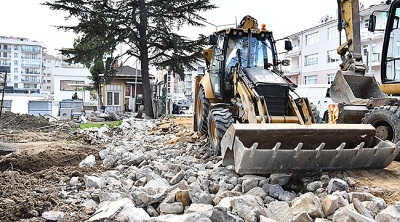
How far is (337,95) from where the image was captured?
7629mm

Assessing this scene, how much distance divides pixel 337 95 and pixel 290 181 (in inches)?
148

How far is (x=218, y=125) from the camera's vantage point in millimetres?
6070

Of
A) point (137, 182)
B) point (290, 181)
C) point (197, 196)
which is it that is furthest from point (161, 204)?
point (290, 181)

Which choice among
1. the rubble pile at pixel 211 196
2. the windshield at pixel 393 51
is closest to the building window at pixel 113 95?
the rubble pile at pixel 211 196

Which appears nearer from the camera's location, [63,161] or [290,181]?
[290,181]

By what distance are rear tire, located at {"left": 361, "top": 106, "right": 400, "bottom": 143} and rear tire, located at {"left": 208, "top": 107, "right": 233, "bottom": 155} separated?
97.2 inches

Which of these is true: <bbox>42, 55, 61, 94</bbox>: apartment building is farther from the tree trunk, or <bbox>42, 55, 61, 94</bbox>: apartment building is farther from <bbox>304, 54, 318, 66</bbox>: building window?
the tree trunk

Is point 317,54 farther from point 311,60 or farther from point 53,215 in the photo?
point 53,215

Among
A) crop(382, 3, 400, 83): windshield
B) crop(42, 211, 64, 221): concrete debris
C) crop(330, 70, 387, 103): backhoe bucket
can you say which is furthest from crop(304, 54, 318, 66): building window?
crop(42, 211, 64, 221): concrete debris

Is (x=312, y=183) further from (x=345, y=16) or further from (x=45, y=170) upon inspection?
(x=345, y=16)

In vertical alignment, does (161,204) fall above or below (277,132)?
below

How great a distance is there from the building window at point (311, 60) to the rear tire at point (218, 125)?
34.3 meters

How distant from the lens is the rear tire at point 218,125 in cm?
604

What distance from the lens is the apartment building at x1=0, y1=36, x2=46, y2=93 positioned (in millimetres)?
90188
